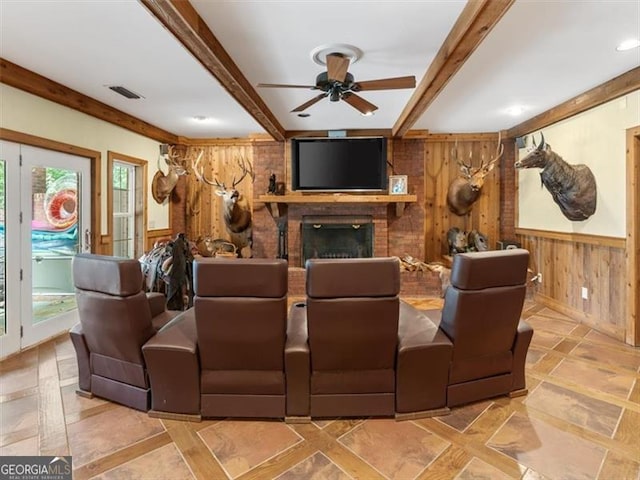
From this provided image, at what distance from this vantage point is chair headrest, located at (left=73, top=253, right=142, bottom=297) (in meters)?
2.08

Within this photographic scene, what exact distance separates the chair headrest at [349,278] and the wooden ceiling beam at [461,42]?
5.10ft

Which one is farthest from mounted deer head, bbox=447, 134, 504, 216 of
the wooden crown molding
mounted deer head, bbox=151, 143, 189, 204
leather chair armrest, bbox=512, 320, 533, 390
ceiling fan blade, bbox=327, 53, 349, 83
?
mounted deer head, bbox=151, 143, 189, 204

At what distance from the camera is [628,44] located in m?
2.71

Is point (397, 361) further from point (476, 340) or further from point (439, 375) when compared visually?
point (476, 340)

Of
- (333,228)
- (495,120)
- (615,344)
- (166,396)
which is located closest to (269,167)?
(333,228)

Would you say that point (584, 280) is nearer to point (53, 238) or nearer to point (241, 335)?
point (241, 335)

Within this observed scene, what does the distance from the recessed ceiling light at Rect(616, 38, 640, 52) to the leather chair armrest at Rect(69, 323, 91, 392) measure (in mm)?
4566

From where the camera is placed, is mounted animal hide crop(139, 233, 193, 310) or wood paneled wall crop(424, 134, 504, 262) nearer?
mounted animal hide crop(139, 233, 193, 310)

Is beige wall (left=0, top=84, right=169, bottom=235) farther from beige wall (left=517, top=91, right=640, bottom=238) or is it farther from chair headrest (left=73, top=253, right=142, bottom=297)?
beige wall (left=517, top=91, right=640, bottom=238)

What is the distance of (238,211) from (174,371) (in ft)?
12.6

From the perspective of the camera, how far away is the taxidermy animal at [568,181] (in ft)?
12.3

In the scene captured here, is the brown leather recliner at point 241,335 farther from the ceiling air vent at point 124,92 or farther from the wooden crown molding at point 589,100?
the wooden crown molding at point 589,100

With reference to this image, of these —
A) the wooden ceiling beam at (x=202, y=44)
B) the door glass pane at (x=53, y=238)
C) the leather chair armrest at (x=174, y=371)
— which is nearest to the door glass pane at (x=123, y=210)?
the door glass pane at (x=53, y=238)

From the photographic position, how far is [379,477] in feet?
5.58
